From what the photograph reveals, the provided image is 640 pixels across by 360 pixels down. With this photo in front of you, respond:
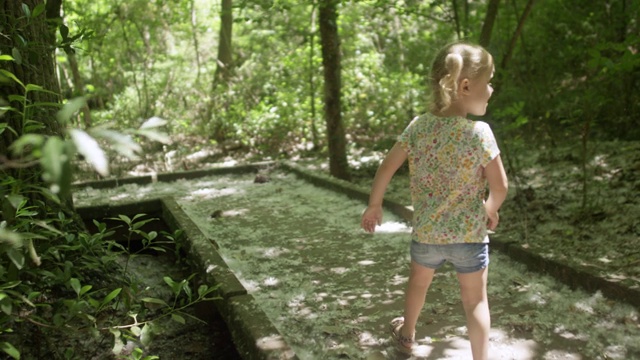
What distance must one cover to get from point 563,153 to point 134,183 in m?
5.53

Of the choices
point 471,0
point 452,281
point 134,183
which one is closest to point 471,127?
point 452,281

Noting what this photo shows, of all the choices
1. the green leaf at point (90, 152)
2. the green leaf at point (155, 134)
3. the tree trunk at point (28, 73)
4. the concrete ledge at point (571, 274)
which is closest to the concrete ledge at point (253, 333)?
Answer: the tree trunk at point (28, 73)

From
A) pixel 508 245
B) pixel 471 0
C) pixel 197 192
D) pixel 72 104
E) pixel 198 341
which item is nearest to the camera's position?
pixel 72 104

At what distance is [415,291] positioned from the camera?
261 centimetres

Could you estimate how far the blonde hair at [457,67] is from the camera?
241 centimetres

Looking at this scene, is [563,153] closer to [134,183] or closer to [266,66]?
[134,183]

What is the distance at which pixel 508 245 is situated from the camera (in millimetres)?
3863

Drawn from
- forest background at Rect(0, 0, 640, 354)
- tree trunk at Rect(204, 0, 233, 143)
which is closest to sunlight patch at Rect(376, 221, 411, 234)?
forest background at Rect(0, 0, 640, 354)

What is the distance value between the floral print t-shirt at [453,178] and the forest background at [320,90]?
1282 millimetres

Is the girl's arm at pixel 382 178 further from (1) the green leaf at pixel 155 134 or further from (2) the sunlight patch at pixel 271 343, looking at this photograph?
(1) the green leaf at pixel 155 134

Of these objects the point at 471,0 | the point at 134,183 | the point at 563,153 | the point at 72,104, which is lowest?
the point at 134,183

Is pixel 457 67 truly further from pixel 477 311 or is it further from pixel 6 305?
pixel 6 305

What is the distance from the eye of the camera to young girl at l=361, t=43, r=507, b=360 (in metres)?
2.42

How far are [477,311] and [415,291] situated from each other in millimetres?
300
